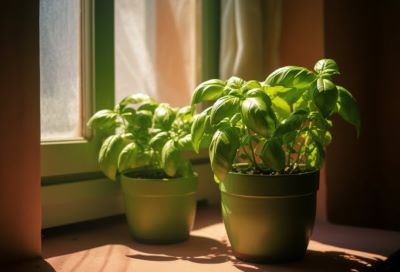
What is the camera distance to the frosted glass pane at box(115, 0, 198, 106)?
1578mm

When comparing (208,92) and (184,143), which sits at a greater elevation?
(208,92)

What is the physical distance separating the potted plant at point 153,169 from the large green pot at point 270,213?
0.17 metres

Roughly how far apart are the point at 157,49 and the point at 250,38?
0.31m

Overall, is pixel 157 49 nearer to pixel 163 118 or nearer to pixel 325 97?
pixel 163 118

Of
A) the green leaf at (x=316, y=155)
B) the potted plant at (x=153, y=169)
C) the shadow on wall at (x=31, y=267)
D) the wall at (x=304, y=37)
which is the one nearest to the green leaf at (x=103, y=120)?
the potted plant at (x=153, y=169)

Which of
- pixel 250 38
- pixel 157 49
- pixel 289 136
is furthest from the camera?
pixel 157 49

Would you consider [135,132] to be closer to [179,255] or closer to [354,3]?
[179,255]

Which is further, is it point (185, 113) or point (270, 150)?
point (185, 113)

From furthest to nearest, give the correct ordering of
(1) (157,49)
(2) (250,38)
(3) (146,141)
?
(1) (157,49) → (2) (250,38) → (3) (146,141)

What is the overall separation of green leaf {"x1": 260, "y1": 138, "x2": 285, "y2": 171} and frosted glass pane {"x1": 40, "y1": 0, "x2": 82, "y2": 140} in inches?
24.8

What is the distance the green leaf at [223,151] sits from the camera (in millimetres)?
996

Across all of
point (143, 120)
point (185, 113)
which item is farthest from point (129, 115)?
point (185, 113)

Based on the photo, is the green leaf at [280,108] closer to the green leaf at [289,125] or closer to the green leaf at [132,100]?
the green leaf at [289,125]

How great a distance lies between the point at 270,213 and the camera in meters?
1.04
